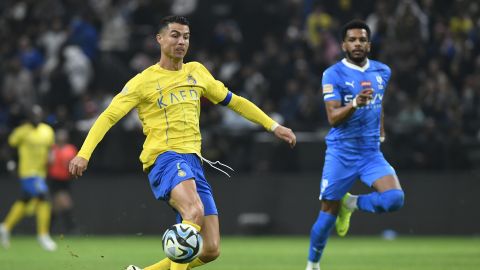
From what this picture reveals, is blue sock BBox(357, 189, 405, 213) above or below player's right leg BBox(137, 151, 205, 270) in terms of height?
below

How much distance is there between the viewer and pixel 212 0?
24.0 m

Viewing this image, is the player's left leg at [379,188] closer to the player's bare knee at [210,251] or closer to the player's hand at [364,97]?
the player's hand at [364,97]

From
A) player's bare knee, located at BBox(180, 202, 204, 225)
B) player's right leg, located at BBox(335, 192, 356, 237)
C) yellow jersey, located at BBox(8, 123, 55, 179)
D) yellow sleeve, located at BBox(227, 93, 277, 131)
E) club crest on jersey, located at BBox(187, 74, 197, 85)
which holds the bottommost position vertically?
yellow jersey, located at BBox(8, 123, 55, 179)

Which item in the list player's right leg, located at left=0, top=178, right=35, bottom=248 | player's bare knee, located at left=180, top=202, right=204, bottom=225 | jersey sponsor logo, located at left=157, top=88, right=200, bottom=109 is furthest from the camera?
player's right leg, located at left=0, top=178, right=35, bottom=248

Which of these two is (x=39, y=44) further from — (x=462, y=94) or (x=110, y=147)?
(x=462, y=94)

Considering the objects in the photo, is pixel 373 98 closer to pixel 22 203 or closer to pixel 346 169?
pixel 346 169

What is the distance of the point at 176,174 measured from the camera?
944 centimetres

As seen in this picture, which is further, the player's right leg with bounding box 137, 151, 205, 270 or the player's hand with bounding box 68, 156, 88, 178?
the player's right leg with bounding box 137, 151, 205, 270

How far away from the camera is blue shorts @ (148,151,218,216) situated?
9445mm

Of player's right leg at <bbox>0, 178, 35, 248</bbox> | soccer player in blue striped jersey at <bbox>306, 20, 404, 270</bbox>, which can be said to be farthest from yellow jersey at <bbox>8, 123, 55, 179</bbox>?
soccer player in blue striped jersey at <bbox>306, 20, 404, 270</bbox>

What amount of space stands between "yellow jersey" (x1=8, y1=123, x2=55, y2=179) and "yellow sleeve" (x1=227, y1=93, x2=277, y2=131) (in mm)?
10241

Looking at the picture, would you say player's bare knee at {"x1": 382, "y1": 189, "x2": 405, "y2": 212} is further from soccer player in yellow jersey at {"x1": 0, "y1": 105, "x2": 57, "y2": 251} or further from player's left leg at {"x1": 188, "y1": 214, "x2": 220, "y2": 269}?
soccer player in yellow jersey at {"x1": 0, "y1": 105, "x2": 57, "y2": 251}

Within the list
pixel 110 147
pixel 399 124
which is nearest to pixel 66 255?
pixel 110 147

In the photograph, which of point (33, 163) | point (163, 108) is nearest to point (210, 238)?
point (163, 108)
